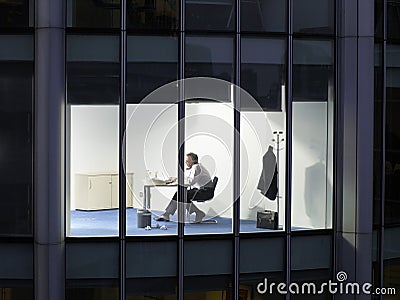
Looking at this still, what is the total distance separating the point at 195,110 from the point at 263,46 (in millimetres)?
1892

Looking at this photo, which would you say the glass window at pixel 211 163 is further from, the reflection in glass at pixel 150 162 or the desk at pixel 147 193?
the desk at pixel 147 193

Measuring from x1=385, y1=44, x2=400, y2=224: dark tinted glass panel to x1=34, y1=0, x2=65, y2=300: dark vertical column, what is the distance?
22.7 feet

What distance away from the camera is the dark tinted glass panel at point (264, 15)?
16.5 meters

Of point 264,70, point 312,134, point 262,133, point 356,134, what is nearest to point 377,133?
point 356,134

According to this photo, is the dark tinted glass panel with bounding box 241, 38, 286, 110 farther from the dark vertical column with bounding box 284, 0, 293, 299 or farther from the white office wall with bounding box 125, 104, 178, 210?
the white office wall with bounding box 125, 104, 178, 210

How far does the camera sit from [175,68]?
16.2 meters

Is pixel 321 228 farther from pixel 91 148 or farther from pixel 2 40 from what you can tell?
pixel 2 40

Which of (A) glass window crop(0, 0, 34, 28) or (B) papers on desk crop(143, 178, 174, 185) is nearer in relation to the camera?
(A) glass window crop(0, 0, 34, 28)

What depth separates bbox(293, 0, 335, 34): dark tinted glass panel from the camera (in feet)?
55.1

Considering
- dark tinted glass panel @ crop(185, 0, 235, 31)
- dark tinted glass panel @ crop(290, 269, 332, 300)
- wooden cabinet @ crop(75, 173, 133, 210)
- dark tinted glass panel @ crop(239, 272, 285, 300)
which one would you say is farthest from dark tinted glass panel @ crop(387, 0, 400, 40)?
wooden cabinet @ crop(75, 173, 133, 210)

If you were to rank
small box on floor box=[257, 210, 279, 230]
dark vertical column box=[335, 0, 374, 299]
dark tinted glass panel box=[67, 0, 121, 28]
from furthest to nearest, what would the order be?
dark vertical column box=[335, 0, 374, 299]
small box on floor box=[257, 210, 279, 230]
dark tinted glass panel box=[67, 0, 121, 28]

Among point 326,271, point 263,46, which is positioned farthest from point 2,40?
point 326,271

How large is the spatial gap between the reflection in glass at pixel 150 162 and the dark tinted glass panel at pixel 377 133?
14.2ft

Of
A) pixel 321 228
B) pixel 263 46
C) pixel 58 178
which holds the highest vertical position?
pixel 263 46
